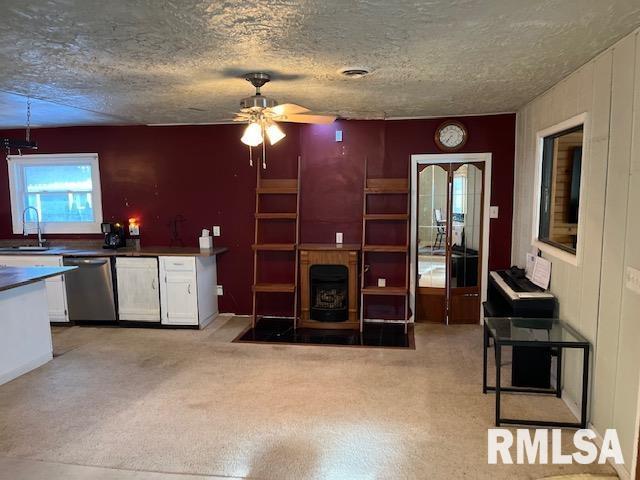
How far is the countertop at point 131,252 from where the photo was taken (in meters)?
4.75

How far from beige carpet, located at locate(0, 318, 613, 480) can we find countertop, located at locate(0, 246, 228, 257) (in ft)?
3.17

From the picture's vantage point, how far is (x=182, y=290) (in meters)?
4.77

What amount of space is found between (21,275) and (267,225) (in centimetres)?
246

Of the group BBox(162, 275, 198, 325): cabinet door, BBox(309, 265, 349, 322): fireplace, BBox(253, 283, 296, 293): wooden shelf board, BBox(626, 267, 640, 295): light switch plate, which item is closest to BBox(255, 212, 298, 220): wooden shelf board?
BBox(309, 265, 349, 322): fireplace

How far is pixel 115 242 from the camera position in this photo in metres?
5.13

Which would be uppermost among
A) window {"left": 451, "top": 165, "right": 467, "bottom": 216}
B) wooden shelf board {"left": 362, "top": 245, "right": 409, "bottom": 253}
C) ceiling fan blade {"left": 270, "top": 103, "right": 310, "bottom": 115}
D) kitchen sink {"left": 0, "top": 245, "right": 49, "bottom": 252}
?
ceiling fan blade {"left": 270, "top": 103, "right": 310, "bottom": 115}

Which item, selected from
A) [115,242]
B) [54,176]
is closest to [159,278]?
[115,242]

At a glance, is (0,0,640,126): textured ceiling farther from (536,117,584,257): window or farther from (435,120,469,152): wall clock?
(435,120,469,152): wall clock

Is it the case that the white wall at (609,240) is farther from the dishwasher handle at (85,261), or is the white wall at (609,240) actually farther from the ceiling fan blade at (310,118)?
the dishwasher handle at (85,261)

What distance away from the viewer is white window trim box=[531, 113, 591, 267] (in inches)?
110

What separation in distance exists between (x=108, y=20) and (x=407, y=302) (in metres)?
3.71

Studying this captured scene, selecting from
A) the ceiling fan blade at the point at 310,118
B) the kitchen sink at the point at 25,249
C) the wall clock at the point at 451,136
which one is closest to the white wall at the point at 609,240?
the wall clock at the point at 451,136

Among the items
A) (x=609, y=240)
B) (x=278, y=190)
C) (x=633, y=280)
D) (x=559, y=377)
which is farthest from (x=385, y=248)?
(x=633, y=280)

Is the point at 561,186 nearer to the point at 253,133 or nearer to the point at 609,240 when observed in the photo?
the point at 609,240
